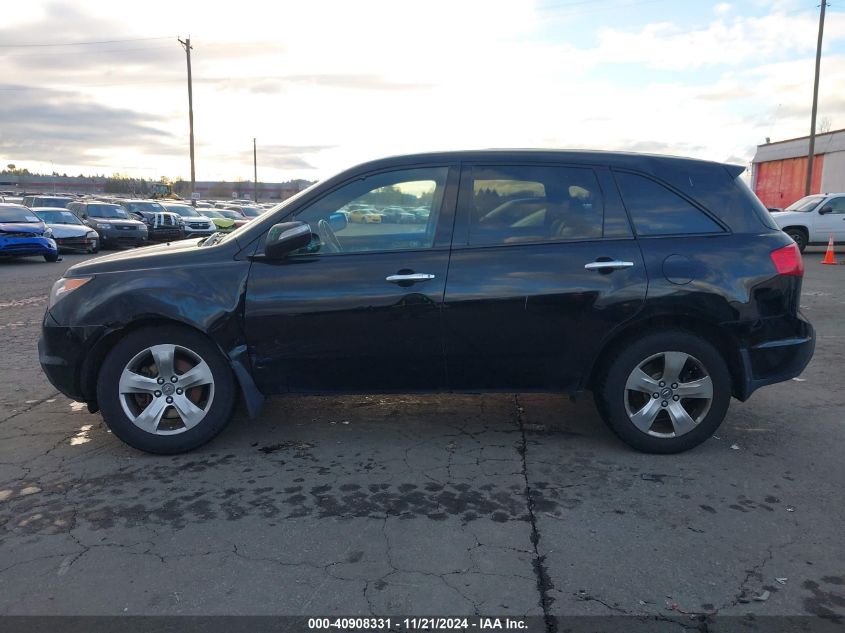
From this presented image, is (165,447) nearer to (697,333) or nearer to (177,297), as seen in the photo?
(177,297)

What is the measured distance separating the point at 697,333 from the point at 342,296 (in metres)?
2.21

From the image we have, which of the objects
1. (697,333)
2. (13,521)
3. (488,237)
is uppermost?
(488,237)

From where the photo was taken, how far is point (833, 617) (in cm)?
263

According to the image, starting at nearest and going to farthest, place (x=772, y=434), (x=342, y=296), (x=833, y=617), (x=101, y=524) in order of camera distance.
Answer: (x=833, y=617) → (x=101, y=524) → (x=342, y=296) → (x=772, y=434)

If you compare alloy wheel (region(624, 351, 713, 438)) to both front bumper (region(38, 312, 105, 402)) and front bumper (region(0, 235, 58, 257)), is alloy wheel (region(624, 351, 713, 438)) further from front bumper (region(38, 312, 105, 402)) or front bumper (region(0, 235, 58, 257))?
front bumper (region(0, 235, 58, 257))

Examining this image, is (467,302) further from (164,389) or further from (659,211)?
(164,389)

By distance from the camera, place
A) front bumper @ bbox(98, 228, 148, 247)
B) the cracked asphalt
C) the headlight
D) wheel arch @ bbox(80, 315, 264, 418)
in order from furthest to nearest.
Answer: front bumper @ bbox(98, 228, 148, 247)
the headlight
wheel arch @ bbox(80, 315, 264, 418)
the cracked asphalt

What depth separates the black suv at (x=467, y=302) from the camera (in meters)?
4.06

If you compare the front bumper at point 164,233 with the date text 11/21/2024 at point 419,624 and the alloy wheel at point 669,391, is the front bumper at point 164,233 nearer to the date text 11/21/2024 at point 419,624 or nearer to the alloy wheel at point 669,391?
the alloy wheel at point 669,391

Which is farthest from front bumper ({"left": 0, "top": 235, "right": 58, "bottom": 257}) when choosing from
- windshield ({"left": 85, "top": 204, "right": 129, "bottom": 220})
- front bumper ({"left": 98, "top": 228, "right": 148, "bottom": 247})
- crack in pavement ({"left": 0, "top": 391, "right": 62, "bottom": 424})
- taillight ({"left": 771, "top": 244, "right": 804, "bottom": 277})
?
taillight ({"left": 771, "top": 244, "right": 804, "bottom": 277})

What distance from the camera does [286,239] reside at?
400 centimetres

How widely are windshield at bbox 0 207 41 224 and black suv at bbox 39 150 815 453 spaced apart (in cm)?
1458

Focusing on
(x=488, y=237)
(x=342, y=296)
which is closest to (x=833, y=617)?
(x=488, y=237)

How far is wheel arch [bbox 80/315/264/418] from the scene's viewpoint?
4117 mm
